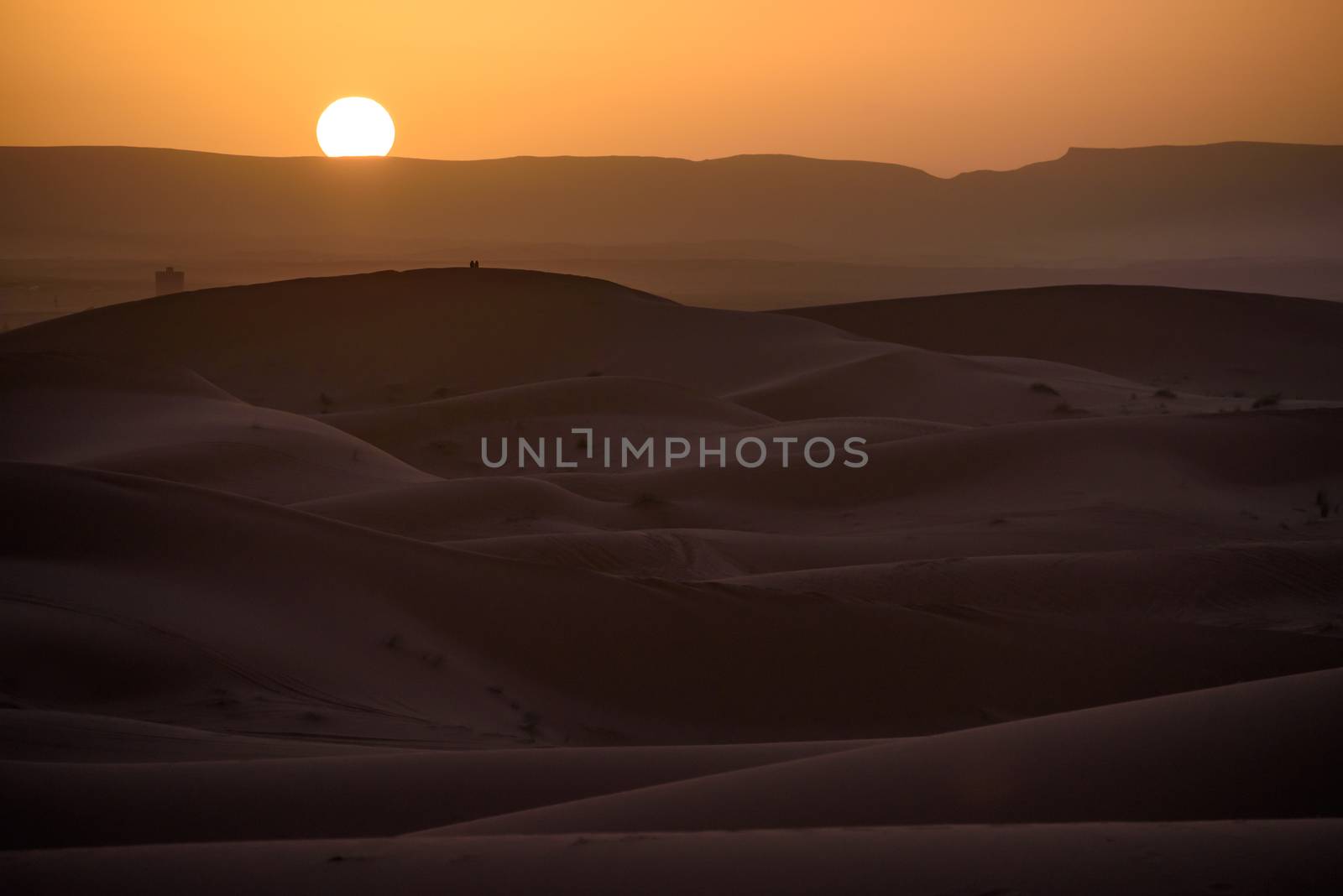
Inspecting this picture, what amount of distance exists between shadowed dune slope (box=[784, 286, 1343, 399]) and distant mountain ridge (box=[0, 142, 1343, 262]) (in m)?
71.4

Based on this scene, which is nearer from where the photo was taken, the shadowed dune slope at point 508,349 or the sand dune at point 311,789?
the sand dune at point 311,789

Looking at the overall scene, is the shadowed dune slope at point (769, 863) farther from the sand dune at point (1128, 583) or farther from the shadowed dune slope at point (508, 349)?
the shadowed dune slope at point (508, 349)

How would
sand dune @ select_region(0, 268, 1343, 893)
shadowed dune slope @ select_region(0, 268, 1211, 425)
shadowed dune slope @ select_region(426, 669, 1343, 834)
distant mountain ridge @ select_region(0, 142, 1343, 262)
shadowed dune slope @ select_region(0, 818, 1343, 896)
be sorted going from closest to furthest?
shadowed dune slope @ select_region(0, 818, 1343, 896) → sand dune @ select_region(0, 268, 1343, 893) → shadowed dune slope @ select_region(426, 669, 1343, 834) → shadowed dune slope @ select_region(0, 268, 1211, 425) → distant mountain ridge @ select_region(0, 142, 1343, 262)

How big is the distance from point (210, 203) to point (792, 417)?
9963cm

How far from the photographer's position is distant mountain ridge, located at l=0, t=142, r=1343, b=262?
337 ft

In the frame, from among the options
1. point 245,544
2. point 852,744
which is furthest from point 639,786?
point 245,544

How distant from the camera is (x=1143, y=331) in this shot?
32.5m

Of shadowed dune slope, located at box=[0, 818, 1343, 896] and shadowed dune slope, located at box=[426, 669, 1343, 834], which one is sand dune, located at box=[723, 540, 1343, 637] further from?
shadowed dune slope, located at box=[0, 818, 1343, 896]

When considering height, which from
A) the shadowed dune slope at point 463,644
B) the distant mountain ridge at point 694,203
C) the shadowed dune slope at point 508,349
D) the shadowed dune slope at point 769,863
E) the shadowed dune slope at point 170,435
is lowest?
the shadowed dune slope at point 769,863

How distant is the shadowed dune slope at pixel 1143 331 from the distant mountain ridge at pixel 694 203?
71440mm

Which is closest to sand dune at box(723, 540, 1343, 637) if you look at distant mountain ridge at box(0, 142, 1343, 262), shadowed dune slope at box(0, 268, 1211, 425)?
shadowed dune slope at box(0, 268, 1211, 425)

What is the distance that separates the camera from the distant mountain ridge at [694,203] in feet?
337

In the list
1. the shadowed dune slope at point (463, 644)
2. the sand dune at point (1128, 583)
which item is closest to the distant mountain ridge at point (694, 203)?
the shadowed dune slope at point (463, 644)

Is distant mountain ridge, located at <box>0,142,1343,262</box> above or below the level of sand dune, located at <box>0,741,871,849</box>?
above
